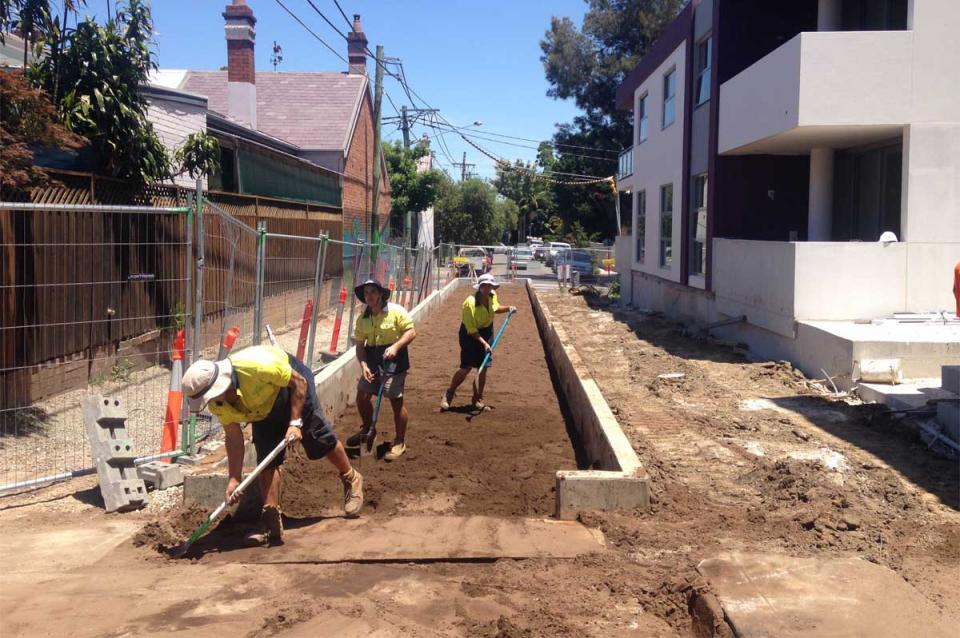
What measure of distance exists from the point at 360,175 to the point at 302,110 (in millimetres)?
3031

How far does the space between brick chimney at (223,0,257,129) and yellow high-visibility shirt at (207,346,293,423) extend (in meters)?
19.1

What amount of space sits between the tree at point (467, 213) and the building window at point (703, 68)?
143 ft

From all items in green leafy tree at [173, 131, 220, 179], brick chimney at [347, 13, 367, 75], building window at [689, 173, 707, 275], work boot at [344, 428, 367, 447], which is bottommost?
work boot at [344, 428, 367, 447]

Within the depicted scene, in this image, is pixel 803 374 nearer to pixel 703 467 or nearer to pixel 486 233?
pixel 703 467

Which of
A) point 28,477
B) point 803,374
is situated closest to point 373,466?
point 28,477

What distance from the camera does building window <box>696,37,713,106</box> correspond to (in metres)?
17.8

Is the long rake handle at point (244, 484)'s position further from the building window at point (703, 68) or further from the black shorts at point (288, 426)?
the building window at point (703, 68)

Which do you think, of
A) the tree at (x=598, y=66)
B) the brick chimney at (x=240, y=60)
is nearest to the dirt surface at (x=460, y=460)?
the brick chimney at (x=240, y=60)

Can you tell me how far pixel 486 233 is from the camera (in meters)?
64.6

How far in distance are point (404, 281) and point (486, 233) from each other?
142 ft

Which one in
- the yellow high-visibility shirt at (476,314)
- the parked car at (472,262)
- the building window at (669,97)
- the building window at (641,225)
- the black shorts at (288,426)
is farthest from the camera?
the parked car at (472,262)

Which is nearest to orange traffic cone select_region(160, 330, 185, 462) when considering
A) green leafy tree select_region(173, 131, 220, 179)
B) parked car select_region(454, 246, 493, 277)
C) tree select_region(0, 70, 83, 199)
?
tree select_region(0, 70, 83, 199)

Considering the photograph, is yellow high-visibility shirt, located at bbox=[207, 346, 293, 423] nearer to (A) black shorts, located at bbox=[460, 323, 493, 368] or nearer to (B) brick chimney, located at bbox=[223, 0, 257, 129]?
(A) black shorts, located at bbox=[460, 323, 493, 368]

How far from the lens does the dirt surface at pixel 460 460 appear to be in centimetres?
668
